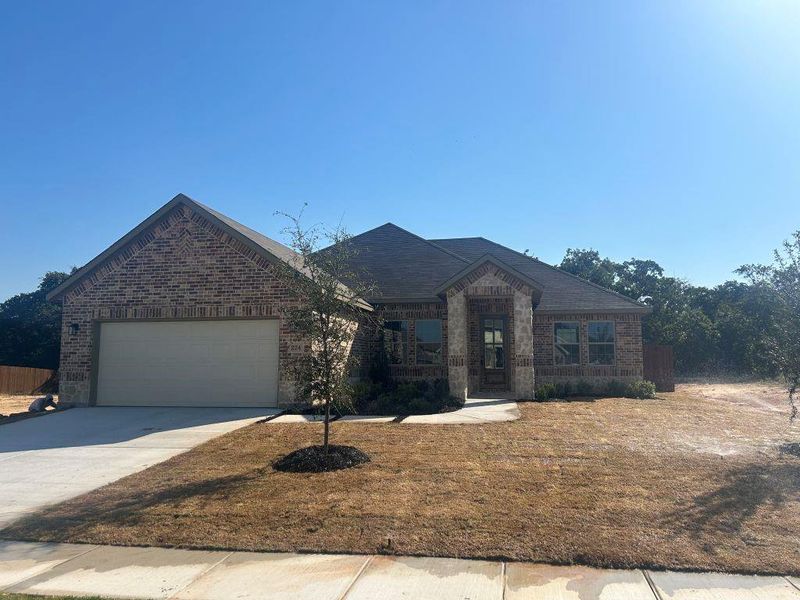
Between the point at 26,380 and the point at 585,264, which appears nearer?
the point at 26,380

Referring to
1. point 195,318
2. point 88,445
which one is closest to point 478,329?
point 195,318

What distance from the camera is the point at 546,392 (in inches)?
667

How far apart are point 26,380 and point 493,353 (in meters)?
21.6

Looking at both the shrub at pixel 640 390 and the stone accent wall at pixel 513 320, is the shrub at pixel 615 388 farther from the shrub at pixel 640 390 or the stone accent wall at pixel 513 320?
the stone accent wall at pixel 513 320

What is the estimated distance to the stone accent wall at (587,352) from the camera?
1953 centimetres

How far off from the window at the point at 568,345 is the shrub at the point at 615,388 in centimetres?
130

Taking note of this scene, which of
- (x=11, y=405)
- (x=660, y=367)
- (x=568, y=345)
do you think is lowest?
(x=11, y=405)

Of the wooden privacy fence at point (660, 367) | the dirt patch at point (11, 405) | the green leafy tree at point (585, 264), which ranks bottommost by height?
the dirt patch at point (11, 405)

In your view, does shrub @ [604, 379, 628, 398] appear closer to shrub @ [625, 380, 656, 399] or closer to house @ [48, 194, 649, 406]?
shrub @ [625, 380, 656, 399]

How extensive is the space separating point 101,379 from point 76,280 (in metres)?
2.97

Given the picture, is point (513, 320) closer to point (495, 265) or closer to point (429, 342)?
point (495, 265)

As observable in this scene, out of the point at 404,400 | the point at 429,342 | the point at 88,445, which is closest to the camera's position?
the point at 88,445

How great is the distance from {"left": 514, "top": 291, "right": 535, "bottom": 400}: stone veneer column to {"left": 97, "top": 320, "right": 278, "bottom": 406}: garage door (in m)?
7.22

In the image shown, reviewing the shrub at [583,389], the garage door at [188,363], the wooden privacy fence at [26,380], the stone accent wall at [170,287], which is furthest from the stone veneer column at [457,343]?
the wooden privacy fence at [26,380]
